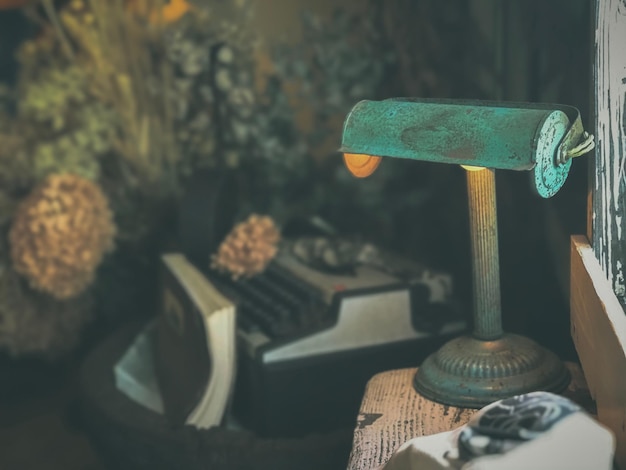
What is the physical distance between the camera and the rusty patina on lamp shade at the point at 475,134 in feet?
2.93

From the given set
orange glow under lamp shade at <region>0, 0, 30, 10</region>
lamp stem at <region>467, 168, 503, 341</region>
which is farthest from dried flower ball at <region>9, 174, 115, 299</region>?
lamp stem at <region>467, 168, 503, 341</region>

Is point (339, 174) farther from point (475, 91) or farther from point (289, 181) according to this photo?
point (475, 91)

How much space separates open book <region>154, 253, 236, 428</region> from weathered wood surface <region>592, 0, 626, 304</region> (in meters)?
0.61

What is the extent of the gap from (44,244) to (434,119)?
1.13 meters

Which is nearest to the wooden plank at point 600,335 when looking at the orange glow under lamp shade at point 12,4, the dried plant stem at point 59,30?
the dried plant stem at point 59,30

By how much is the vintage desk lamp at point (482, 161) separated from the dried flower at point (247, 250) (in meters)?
0.60

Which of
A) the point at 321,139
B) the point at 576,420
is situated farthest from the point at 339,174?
the point at 576,420

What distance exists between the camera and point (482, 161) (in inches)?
36.1

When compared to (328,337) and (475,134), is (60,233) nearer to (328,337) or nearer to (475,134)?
(328,337)

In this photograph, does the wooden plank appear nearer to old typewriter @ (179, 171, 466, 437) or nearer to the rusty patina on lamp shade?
the rusty patina on lamp shade

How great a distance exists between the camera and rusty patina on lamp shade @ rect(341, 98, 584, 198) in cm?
89

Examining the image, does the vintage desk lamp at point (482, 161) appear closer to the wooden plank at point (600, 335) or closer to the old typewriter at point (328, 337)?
the wooden plank at point (600, 335)

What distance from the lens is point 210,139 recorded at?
2006 mm

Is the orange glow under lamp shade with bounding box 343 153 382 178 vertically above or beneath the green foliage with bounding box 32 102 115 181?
above
